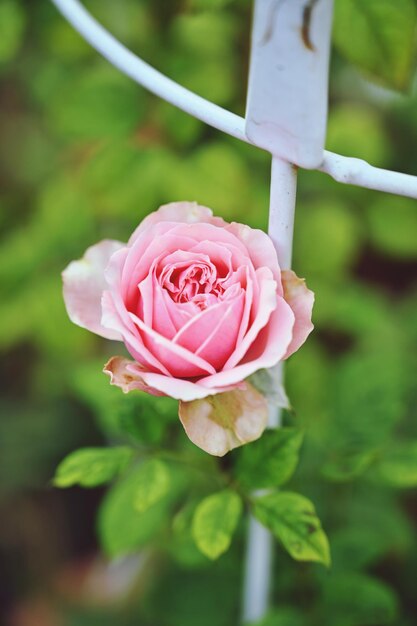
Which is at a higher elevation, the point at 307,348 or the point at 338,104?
the point at 338,104

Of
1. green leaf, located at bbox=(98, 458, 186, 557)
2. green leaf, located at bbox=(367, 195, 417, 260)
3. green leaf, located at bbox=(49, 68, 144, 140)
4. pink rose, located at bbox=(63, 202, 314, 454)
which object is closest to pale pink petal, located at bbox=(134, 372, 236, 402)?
pink rose, located at bbox=(63, 202, 314, 454)

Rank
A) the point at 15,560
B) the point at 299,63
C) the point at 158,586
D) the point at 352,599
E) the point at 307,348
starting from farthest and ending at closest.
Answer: the point at 15,560 < the point at 307,348 < the point at 158,586 < the point at 352,599 < the point at 299,63

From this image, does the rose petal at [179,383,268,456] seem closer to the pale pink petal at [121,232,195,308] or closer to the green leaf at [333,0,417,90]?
the pale pink petal at [121,232,195,308]

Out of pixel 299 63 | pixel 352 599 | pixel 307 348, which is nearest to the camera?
pixel 299 63

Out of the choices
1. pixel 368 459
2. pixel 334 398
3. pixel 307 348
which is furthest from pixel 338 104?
pixel 368 459

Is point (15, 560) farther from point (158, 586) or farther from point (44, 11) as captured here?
point (44, 11)

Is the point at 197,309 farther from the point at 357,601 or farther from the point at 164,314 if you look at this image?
the point at 357,601
